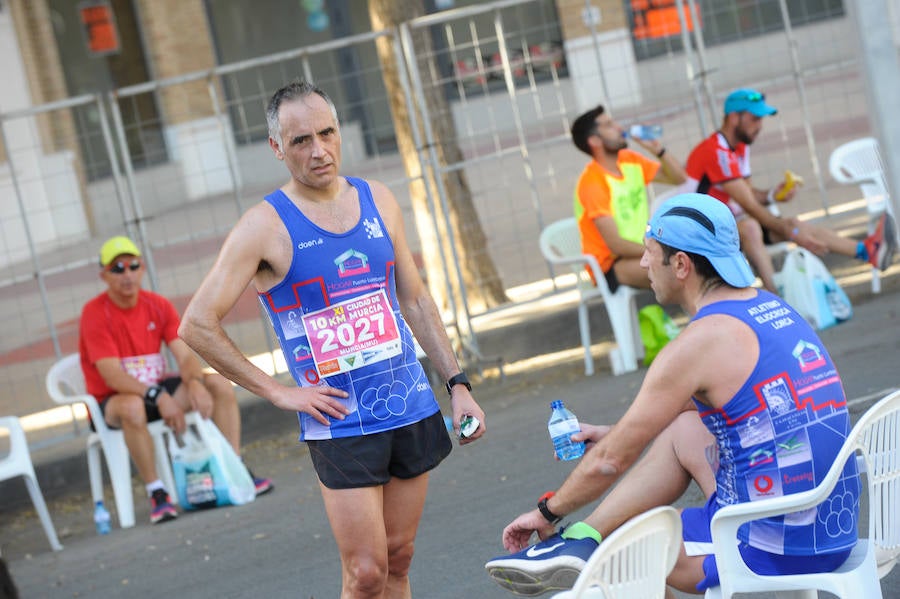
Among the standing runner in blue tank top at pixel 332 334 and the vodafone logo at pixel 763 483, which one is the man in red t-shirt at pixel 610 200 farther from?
the vodafone logo at pixel 763 483

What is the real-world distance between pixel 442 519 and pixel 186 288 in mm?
9027

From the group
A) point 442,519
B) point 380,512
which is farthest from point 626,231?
point 380,512

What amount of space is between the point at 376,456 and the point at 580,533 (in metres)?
0.65

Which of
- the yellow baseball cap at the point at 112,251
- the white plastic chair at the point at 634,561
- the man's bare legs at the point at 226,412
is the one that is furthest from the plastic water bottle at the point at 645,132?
the white plastic chair at the point at 634,561

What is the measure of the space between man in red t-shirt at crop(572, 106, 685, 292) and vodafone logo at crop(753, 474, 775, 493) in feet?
16.1

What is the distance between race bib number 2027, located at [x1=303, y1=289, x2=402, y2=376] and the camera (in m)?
3.60

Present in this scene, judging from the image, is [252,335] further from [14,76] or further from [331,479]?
[14,76]

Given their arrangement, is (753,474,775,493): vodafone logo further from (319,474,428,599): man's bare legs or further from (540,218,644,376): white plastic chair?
(540,218,644,376): white plastic chair

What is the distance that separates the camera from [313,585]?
5379mm

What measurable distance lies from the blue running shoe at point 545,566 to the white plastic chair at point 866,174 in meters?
6.31

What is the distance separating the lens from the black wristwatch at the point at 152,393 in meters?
7.22

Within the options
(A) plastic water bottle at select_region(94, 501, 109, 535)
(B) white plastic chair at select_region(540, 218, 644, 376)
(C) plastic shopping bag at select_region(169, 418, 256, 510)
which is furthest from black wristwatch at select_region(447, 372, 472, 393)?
(B) white plastic chair at select_region(540, 218, 644, 376)

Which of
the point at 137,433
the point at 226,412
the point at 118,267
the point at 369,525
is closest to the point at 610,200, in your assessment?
the point at 226,412

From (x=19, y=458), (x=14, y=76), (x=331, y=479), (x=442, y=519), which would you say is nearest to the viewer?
(x=331, y=479)
